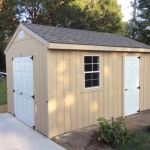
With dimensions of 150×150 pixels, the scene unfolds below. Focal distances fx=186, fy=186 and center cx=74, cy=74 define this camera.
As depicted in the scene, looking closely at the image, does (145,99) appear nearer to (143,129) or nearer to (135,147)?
(143,129)

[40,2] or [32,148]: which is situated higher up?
[40,2]

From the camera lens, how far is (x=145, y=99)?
299 inches

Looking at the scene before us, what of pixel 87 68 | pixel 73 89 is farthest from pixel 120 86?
pixel 73 89

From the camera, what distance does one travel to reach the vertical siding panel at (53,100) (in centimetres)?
497

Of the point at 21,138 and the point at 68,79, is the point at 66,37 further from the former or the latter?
the point at 21,138

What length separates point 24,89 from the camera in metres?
6.11

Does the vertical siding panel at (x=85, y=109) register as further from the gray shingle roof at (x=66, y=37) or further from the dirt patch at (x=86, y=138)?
the gray shingle roof at (x=66, y=37)

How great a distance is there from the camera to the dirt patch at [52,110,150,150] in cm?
439

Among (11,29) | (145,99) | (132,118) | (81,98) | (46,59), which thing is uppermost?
(11,29)

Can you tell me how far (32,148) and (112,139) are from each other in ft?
6.23

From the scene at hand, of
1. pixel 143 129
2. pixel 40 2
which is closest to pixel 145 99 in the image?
pixel 143 129

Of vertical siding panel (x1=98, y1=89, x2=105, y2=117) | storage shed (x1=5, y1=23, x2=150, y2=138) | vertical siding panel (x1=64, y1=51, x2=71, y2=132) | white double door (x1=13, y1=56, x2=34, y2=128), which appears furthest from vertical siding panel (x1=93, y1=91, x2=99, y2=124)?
white double door (x1=13, y1=56, x2=34, y2=128)

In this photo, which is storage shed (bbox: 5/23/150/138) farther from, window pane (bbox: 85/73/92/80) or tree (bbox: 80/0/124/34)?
tree (bbox: 80/0/124/34)

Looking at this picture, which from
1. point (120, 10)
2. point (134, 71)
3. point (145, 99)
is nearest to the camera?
point (134, 71)
